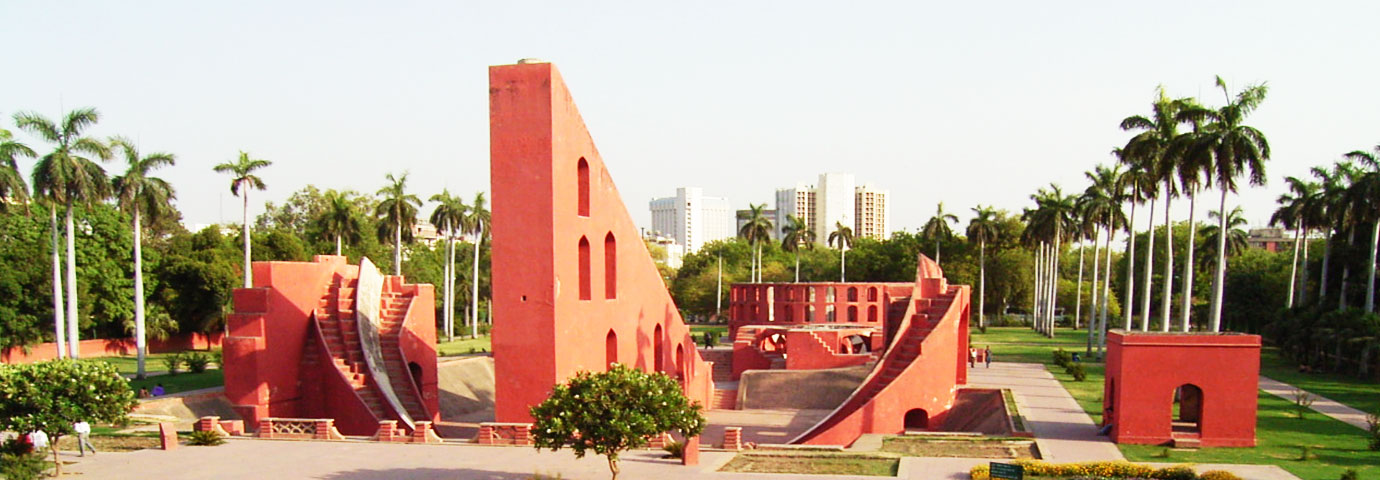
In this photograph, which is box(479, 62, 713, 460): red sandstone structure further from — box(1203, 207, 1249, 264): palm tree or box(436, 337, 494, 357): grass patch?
box(1203, 207, 1249, 264): palm tree

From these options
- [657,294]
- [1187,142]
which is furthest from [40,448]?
[1187,142]

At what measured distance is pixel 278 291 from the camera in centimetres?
2477

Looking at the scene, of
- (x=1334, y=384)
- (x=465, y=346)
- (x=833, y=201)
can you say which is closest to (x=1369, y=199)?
(x=1334, y=384)

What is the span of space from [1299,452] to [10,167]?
3515 cm

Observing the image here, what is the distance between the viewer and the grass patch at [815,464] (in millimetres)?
17938

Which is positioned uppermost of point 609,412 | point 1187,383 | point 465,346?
point 609,412

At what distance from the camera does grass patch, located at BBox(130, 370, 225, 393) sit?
30.7 metres

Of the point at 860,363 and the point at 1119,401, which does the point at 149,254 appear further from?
the point at 1119,401

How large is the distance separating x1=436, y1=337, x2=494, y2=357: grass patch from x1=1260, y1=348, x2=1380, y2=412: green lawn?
32.5 m

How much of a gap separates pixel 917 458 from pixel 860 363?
18.7 metres

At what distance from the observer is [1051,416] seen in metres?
25.3

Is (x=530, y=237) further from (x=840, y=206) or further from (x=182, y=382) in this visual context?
(x=840, y=206)

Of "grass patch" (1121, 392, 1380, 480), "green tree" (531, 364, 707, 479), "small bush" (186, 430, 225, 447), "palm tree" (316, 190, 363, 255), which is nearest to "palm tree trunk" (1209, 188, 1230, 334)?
"grass patch" (1121, 392, 1380, 480)

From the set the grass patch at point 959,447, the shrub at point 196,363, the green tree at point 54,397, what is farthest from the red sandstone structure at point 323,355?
the shrub at point 196,363
